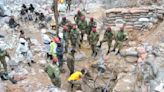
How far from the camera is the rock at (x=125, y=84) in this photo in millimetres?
12195

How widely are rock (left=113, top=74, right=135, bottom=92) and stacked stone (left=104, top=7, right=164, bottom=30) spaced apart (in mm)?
4807

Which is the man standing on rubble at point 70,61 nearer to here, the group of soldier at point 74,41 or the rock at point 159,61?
the group of soldier at point 74,41

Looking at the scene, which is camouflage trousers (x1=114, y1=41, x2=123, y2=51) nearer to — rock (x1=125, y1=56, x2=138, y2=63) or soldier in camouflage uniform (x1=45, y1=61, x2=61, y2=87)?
rock (x1=125, y1=56, x2=138, y2=63)

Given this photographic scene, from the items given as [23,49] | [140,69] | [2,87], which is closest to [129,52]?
[140,69]

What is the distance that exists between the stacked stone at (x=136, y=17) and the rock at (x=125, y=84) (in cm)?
481

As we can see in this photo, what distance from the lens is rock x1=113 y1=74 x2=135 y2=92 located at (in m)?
12.2

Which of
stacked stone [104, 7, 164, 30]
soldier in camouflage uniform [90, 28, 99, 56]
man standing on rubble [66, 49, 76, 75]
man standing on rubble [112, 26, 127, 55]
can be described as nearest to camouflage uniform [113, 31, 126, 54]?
man standing on rubble [112, 26, 127, 55]

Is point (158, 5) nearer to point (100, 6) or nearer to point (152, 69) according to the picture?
point (100, 6)

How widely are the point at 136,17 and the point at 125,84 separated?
6.20m

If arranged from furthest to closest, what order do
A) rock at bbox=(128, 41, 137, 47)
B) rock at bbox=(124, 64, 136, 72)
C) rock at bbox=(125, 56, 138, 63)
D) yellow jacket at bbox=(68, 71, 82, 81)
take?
rock at bbox=(128, 41, 137, 47) → rock at bbox=(125, 56, 138, 63) → rock at bbox=(124, 64, 136, 72) → yellow jacket at bbox=(68, 71, 82, 81)

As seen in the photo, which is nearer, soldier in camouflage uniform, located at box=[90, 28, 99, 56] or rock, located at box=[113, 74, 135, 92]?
rock, located at box=[113, 74, 135, 92]

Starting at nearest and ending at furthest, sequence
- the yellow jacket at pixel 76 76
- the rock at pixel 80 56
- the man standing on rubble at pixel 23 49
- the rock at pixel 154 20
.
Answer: the yellow jacket at pixel 76 76, the man standing on rubble at pixel 23 49, the rock at pixel 80 56, the rock at pixel 154 20

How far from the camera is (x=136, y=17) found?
1806cm

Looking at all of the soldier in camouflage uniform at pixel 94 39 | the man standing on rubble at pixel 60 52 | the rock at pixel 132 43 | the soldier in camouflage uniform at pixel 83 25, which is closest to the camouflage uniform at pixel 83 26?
the soldier in camouflage uniform at pixel 83 25
